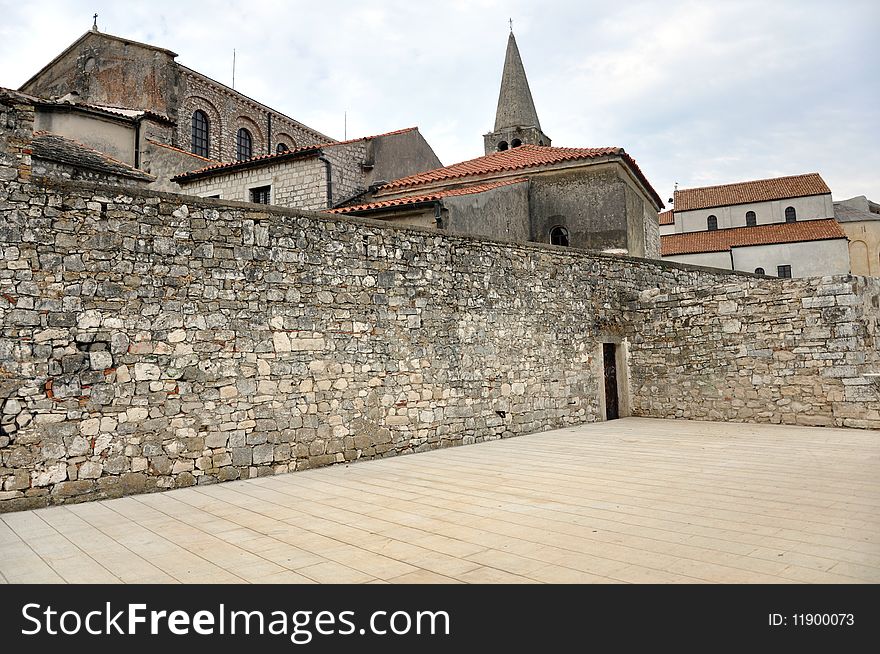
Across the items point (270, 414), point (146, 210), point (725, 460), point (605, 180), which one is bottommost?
point (725, 460)

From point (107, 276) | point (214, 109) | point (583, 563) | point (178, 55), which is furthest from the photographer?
point (214, 109)

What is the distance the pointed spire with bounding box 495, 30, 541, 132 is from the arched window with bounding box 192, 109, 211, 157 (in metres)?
12.5

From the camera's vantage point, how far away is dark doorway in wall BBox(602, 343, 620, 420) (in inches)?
553

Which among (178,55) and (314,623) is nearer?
(314,623)

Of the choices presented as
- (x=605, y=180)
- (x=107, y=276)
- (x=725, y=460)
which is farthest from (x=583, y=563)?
(x=605, y=180)

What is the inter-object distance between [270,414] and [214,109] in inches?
855

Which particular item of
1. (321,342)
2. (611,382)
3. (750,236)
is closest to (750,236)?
(750,236)

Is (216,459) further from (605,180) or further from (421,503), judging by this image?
(605,180)

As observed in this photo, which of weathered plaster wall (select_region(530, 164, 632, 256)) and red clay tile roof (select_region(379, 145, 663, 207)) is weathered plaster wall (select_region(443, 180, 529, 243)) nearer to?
weathered plaster wall (select_region(530, 164, 632, 256))

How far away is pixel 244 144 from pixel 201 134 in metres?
2.37

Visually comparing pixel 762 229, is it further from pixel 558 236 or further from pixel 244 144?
pixel 244 144

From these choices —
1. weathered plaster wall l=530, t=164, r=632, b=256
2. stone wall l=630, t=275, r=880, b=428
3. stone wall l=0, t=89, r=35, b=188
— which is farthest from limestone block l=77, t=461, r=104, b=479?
weathered plaster wall l=530, t=164, r=632, b=256

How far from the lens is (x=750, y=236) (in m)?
40.2

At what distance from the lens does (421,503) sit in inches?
244
